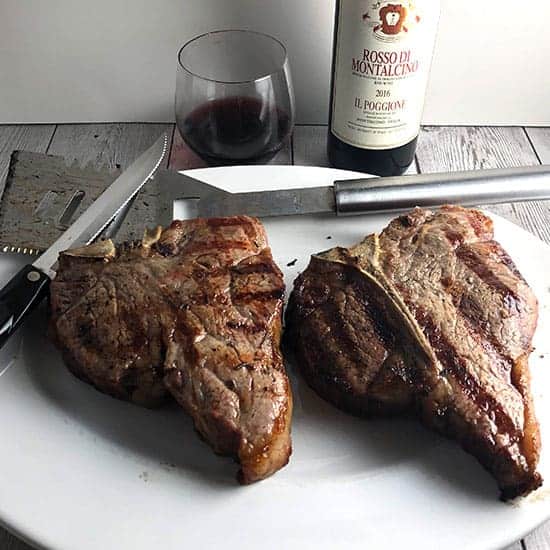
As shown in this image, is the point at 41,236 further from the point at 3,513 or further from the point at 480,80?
the point at 480,80

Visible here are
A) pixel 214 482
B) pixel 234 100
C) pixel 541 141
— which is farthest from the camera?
pixel 541 141

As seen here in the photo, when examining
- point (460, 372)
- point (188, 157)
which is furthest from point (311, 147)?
point (460, 372)

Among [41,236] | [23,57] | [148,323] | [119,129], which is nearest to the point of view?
[148,323]

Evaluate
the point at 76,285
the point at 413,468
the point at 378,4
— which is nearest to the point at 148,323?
the point at 76,285

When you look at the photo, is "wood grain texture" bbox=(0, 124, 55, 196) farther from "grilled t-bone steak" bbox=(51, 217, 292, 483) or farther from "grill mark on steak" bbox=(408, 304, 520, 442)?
"grill mark on steak" bbox=(408, 304, 520, 442)

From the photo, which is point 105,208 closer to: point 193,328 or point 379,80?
point 193,328

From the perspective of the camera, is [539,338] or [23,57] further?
[23,57]
